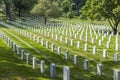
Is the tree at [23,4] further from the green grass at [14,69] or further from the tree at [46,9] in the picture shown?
the green grass at [14,69]

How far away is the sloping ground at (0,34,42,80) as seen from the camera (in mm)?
14678

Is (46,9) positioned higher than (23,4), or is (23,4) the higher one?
(23,4)

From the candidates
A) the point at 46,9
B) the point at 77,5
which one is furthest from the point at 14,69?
the point at 77,5

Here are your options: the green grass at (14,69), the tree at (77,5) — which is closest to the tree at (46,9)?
the green grass at (14,69)

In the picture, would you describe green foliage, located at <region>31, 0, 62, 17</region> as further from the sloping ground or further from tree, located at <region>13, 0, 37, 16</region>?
the sloping ground

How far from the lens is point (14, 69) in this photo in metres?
16.5

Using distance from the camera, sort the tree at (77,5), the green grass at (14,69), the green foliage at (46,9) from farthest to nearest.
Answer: the tree at (77,5) → the green foliage at (46,9) → the green grass at (14,69)

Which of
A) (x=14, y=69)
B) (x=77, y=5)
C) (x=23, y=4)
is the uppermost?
(x=23, y=4)

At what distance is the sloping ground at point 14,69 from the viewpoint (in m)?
14.7

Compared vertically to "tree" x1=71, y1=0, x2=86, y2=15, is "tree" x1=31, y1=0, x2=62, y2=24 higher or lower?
higher

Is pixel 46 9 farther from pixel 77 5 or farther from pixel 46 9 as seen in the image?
pixel 77 5

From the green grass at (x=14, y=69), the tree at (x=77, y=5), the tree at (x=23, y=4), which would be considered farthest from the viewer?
the tree at (x=77, y=5)

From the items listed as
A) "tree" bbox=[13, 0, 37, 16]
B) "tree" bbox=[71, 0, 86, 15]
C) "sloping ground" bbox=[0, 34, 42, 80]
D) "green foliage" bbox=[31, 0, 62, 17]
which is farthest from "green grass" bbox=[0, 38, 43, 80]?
"tree" bbox=[71, 0, 86, 15]

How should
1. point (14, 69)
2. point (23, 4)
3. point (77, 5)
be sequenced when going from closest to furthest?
point (14, 69)
point (23, 4)
point (77, 5)
